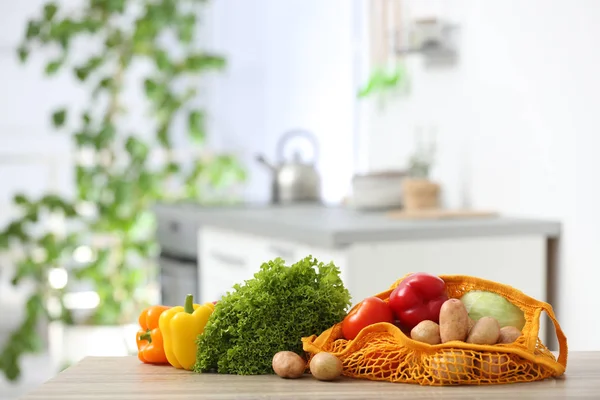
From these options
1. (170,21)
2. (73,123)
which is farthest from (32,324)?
(73,123)

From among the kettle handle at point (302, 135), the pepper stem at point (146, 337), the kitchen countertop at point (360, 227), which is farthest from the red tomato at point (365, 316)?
the kettle handle at point (302, 135)

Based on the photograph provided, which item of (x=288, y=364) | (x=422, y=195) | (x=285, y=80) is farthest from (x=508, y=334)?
(x=285, y=80)

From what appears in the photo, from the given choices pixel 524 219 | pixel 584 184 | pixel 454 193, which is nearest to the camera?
pixel 584 184

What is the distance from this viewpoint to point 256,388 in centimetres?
130

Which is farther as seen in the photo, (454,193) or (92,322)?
(92,322)

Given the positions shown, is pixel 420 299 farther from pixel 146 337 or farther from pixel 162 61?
pixel 162 61

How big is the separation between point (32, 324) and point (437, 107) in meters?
2.19

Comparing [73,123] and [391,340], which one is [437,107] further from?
[73,123]

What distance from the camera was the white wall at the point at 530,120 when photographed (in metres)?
2.59

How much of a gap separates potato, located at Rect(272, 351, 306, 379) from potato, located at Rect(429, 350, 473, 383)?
0.18 m

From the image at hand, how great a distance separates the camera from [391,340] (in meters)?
1.36

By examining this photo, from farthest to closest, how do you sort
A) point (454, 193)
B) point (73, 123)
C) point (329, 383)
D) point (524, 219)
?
→ point (73, 123)
point (454, 193)
point (524, 219)
point (329, 383)

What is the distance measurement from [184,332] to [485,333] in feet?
1.42

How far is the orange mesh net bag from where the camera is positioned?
131 cm
